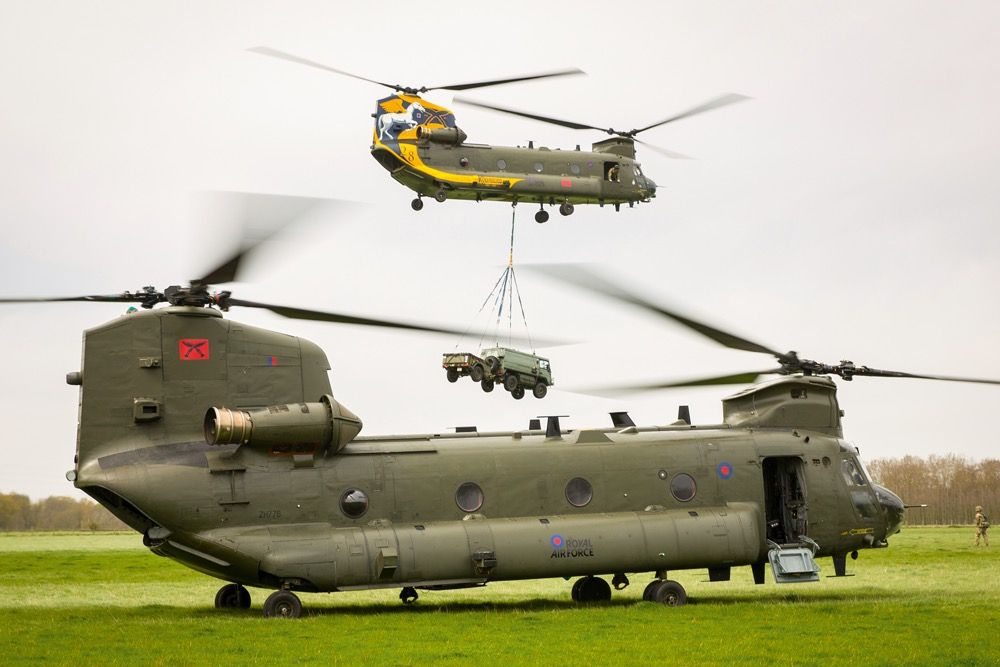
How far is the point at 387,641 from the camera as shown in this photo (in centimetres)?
1662

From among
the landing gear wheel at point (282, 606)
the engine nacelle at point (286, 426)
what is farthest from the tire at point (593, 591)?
the landing gear wheel at point (282, 606)

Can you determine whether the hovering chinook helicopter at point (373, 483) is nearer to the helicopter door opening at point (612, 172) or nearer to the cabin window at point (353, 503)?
the cabin window at point (353, 503)

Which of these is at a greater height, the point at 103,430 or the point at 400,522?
the point at 103,430

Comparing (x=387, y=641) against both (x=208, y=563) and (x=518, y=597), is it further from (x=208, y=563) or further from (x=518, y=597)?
(x=518, y=597)

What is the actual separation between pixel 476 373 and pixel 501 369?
715 mm

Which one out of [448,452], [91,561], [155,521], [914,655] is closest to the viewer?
[914,655]

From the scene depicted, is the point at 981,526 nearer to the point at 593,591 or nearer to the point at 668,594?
the point at 593,591

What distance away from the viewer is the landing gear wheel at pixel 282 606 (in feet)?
65.0

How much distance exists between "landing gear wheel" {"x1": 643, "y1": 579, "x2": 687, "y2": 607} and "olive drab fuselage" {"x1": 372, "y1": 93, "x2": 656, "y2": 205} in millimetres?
14135

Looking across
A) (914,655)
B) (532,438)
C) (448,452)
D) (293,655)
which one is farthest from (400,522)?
(914,655)

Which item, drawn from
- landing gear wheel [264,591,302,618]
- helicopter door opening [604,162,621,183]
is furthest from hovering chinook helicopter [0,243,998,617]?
helicopter door opening [604,162,621,183]

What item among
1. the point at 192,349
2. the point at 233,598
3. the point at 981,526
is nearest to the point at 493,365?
the point at 233,598

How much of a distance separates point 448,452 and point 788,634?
23.9 feet

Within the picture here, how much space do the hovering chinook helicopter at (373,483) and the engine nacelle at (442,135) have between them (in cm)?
1133
